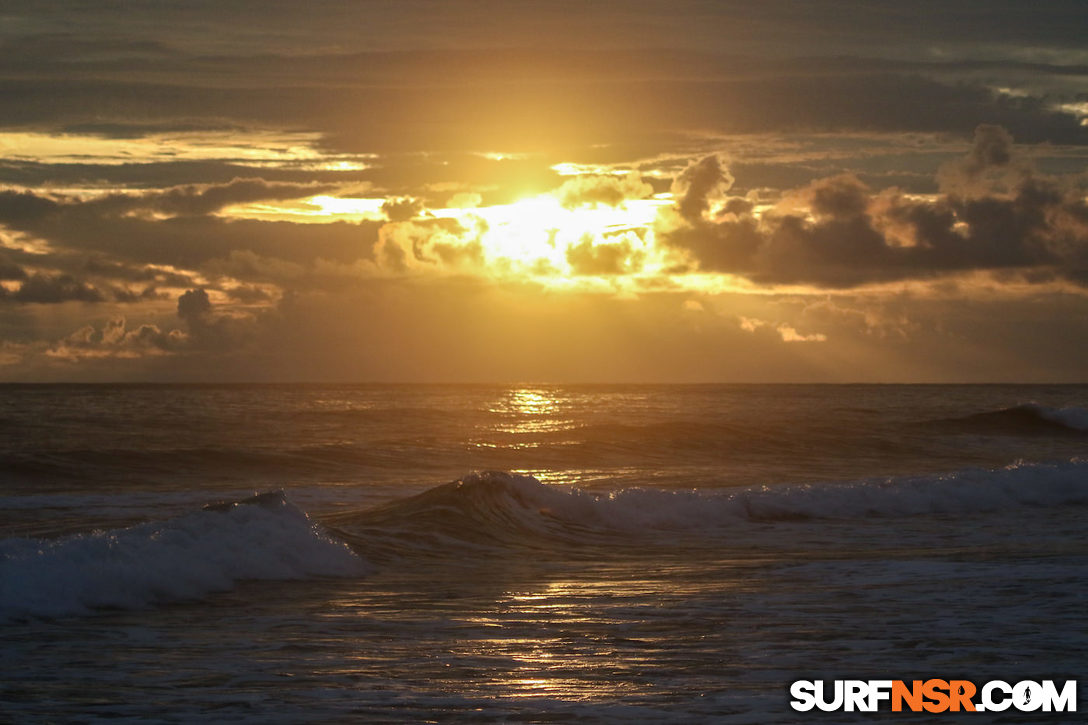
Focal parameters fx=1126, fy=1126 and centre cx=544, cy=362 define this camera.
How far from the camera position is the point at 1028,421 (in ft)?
204

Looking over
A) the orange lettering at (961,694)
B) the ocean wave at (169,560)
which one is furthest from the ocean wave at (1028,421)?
the orange lettering at (961,694)

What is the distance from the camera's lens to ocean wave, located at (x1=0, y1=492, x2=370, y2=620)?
520 inches

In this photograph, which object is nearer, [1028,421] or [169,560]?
[169,560]

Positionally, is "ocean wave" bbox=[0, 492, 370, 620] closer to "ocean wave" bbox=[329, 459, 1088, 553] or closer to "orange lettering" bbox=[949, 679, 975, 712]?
"ocean wave" bbox=[329, 459, 1088, 553]

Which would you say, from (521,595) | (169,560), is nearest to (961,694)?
(521,595)

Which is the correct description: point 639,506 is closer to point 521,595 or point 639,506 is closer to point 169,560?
point 521,595

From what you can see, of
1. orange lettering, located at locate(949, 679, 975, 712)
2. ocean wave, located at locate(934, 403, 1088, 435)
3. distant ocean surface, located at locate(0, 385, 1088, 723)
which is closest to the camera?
orange lettering, located at locate(949, 679, 975, 712)

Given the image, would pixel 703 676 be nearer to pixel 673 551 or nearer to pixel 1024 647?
pixel 1024 647

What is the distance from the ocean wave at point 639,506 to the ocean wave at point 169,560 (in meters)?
1.51

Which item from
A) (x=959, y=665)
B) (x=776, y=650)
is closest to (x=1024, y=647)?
(x=959, y=665)

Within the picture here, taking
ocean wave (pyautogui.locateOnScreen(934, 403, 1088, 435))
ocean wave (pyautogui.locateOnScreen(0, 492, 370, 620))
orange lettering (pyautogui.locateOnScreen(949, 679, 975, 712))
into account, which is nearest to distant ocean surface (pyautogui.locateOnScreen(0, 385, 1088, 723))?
ocean wave (pyautogui.locateOnScreen(0, 492, 370, 620))

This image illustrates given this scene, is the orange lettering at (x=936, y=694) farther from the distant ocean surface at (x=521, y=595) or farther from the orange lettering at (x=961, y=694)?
the distant ocean surface at (x=521, y=595)

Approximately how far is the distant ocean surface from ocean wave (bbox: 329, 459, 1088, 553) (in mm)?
79

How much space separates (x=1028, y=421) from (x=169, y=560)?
57.2 metres
